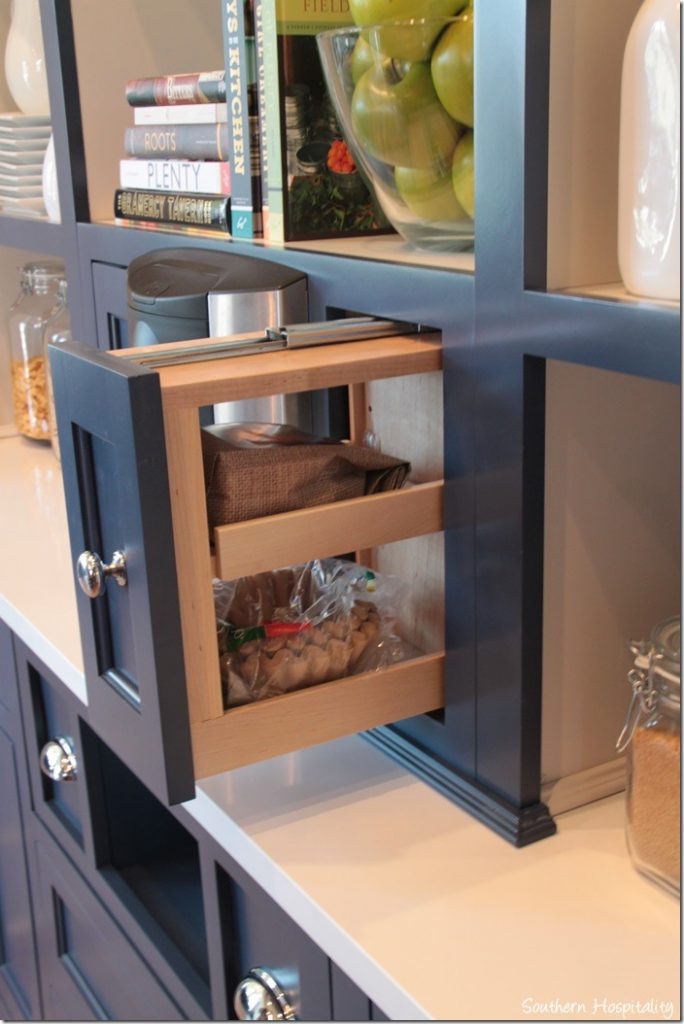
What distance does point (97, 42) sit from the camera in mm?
1552

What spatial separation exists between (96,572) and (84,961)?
2.58 feet

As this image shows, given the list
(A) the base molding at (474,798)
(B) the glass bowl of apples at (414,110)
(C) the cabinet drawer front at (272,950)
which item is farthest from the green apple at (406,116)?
(C) the cabinet drawer front at (272,950)

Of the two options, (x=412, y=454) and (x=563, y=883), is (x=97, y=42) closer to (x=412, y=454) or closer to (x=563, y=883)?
(x=412, y=454)

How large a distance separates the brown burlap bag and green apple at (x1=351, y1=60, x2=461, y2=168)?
25 cm

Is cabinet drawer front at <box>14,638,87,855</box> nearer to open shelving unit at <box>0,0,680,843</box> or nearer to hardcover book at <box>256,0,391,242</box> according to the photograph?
open shelving unit at <box>0,0,680,843</box>

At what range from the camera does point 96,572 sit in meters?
0.86

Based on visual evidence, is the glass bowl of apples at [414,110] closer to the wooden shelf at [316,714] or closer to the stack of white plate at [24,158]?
the wooden shelf at [316,714]

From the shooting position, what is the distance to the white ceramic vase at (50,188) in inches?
69.3

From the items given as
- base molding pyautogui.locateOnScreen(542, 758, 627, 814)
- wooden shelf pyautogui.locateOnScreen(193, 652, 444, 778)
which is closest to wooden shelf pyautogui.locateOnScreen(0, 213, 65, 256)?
wooden shelf pyautogui.locateOnScreen(193, 652, 444, 778)

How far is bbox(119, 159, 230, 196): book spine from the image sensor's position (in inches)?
50.9

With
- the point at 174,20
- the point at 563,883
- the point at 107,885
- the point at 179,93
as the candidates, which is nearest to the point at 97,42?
the point at 174,20

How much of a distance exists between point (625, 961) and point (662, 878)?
0.09 m

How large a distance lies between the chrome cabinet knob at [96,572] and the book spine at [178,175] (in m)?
0.57

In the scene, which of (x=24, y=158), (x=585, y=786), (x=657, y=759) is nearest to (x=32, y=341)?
(x=24, y=158)
